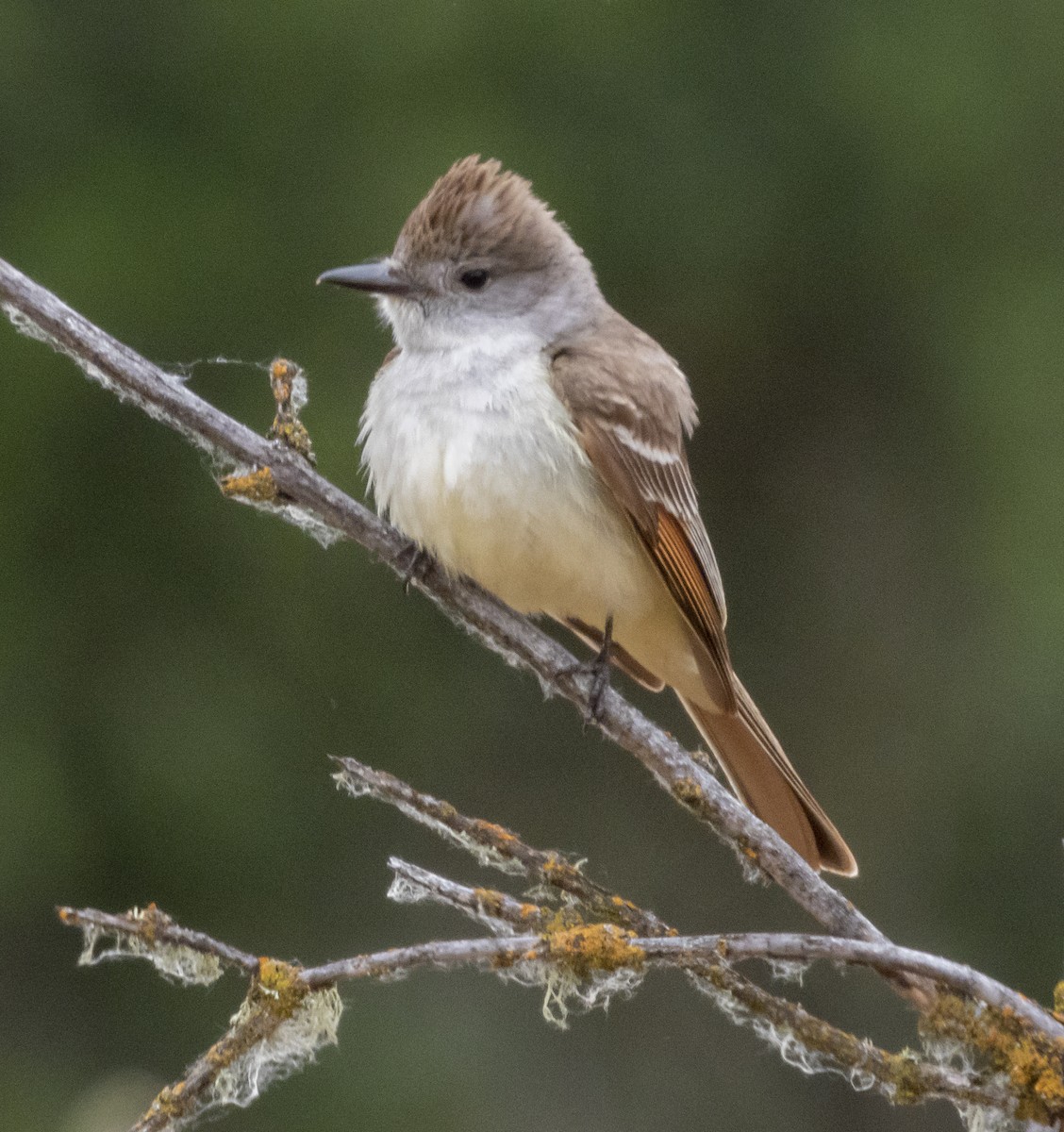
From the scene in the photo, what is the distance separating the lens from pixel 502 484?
11.8 ft

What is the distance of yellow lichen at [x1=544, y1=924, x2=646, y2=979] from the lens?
7.50 feet

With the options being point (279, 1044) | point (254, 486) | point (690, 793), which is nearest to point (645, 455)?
point (254, 486)

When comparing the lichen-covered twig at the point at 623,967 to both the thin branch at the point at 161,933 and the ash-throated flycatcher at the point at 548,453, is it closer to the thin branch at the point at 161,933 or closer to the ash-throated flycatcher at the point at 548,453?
the thin branch at the point at 161,933

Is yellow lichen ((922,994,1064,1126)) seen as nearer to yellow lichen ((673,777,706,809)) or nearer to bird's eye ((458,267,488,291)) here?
yellow lichen ((673,777,706,809))

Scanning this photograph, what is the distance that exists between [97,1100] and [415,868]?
192cm

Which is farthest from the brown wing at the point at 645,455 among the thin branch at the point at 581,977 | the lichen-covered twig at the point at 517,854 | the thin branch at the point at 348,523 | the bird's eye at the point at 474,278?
the thin branch at the point at 581,977

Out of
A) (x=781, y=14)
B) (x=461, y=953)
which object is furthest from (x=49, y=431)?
(x=461, y=953)

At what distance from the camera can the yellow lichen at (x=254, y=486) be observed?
117 inches

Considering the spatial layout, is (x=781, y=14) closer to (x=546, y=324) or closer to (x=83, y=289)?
(x=83, y=289)

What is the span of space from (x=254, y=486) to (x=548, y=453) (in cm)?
86

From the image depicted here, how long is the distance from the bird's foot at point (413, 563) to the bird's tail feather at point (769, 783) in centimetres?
76

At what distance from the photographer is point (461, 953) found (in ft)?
7.26

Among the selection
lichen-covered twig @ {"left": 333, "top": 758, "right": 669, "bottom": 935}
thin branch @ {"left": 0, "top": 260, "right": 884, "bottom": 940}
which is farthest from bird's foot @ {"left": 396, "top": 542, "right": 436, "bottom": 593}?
lichen-covered twig @ {"left": 333, "top": 758, "right": 669, "bottom": 935}

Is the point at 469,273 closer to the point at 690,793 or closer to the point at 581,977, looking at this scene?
the point at 690,793
